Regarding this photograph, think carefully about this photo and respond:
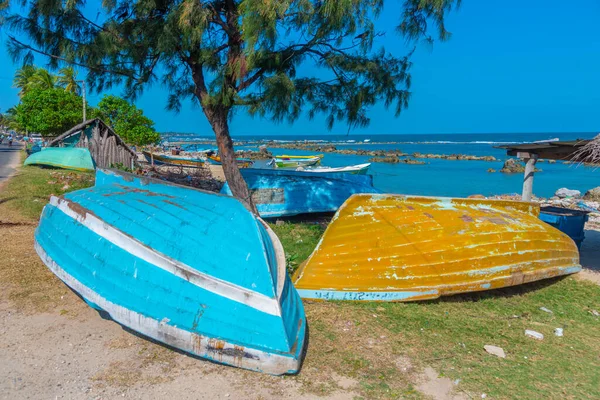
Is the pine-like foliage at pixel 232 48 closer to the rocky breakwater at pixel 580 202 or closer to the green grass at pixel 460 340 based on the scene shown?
the green grass at pixel 460 340

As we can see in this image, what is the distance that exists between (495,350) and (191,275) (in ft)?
9.56

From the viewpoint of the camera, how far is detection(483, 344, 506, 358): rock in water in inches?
160

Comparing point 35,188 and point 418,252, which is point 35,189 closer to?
point 35,188

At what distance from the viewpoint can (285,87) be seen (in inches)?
229

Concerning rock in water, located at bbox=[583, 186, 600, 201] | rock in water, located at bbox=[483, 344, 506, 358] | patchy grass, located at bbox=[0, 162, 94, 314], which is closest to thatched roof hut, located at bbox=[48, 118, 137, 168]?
patchy grass, located at bbox=[0, 162, 94, 314]

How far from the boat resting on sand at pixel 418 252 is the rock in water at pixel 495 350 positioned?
0.87m

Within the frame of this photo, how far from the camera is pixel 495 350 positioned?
4117 millimetres

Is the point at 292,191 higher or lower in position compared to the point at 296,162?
higher

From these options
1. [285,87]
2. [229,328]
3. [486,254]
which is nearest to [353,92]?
[285,87]

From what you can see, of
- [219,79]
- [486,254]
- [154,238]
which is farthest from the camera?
[219,79]

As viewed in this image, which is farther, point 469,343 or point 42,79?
point 42,79

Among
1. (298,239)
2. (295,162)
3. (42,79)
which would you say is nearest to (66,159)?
(298,239)

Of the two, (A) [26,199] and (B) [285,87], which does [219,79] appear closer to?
(B) [285,87]

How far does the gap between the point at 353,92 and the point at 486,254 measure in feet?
10.8
